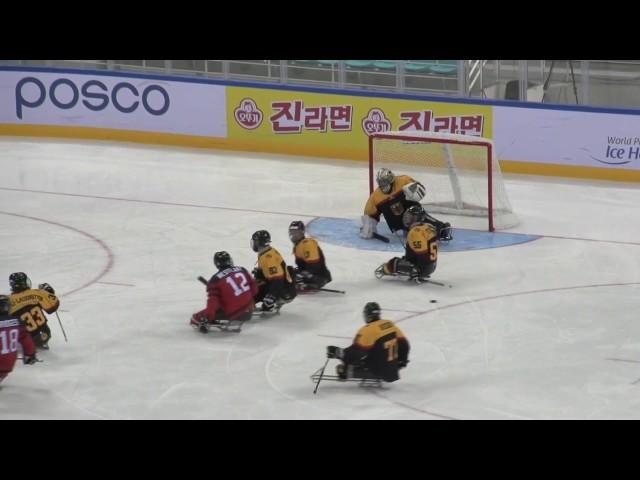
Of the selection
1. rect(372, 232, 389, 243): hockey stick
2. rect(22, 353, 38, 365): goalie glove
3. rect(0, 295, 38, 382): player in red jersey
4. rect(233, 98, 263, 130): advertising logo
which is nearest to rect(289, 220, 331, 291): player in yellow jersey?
rect(372, 232, 389, 243): hockey stick

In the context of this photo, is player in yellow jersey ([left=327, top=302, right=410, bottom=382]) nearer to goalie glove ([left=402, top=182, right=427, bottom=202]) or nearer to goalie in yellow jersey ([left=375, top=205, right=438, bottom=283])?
goalie in yellow jersey ([left=375, top=205, right=438, bottom=283])

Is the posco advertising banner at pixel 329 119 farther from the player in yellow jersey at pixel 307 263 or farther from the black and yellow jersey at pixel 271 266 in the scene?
the black and yellow jersey at pixel 271 266

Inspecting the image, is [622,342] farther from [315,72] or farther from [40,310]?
[315,72]

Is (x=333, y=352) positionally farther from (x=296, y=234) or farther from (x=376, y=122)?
(x=376, y=122)

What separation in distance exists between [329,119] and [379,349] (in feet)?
38.7

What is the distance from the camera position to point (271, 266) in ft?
42.2

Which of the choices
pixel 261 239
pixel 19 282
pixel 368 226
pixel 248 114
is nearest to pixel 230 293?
pixel 261 239

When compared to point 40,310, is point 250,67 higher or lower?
higher

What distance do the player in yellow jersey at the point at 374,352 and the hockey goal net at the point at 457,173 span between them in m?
6.71

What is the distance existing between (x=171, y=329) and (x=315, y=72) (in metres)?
10.8

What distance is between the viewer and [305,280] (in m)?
13.8

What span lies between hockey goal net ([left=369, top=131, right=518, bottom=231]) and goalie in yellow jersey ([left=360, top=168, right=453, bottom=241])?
124 centimetres

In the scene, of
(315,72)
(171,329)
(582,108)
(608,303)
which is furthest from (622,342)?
(315,72)

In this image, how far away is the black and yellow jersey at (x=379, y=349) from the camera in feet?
34.2
